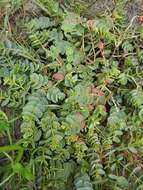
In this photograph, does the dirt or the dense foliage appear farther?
the dirt

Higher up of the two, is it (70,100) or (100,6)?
(100,6)

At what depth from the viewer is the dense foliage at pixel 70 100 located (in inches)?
80.9

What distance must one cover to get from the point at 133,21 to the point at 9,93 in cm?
74

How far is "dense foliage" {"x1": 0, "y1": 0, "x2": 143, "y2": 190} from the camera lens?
80.9 inches

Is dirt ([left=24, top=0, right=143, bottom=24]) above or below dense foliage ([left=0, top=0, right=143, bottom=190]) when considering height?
above

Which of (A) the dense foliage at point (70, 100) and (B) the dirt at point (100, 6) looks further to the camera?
(B) the dirt at point (100, 6)

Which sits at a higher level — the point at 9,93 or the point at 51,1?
the point at 51,1

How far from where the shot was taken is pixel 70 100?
2.13 meters

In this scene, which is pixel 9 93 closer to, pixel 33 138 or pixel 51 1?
pixel 33 138

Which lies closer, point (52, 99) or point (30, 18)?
point (52, 99)

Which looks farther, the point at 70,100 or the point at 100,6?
the point at 100,6

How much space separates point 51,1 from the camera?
7.68 ft

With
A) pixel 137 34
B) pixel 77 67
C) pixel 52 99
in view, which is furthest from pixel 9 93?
pixel 137 34

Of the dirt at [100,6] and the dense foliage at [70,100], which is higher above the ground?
the dirt at [100,6]
